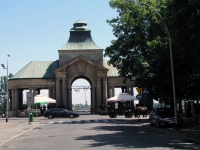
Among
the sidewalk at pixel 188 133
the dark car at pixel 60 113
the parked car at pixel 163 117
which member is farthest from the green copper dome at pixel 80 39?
the sidewalk at pixel 188 133

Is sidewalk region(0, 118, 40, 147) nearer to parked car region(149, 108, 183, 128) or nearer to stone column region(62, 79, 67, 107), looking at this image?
parked car region(149, 108, 183, 128)

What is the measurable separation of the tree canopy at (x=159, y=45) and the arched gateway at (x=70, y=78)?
91.0ft

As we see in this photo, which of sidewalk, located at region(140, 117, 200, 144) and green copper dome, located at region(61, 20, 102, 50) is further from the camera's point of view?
green copper dome, located at region(61, 20, 102, 50)

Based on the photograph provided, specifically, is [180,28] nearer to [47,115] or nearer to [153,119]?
[153,119]

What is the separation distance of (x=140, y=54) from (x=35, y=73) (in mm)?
36576

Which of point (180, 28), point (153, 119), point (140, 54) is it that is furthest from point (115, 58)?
point (180, 28)

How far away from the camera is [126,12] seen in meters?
38.3

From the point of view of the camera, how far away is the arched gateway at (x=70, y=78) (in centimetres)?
6731

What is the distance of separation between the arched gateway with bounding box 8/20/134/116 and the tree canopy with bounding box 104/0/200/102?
2773 cm

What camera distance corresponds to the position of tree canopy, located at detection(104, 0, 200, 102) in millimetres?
19547

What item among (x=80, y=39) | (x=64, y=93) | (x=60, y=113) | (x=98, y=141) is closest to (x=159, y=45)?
(x=98, y=141)

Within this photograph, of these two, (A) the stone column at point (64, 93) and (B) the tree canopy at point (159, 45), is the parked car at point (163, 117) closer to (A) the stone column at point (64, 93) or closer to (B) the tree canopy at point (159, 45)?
(B) the tree canopy at point (159, 45)

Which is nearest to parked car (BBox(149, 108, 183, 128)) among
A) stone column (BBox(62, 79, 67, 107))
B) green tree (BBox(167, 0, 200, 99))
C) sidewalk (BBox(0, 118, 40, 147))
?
green tree (BBox(167, 0, 200, 99))

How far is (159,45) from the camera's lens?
1147 inches
